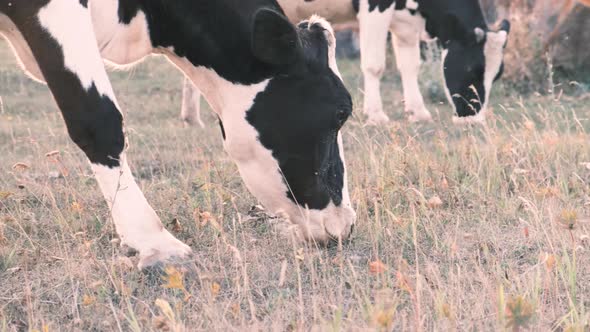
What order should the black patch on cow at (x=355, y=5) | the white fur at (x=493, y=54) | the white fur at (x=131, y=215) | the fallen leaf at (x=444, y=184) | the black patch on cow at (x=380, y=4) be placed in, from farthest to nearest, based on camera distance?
1. the black patch on cow at (x=355, y=5)
2. the black patch on cow at (x=380, y=4)
3. the white fur at (x=493, y=54)
4. the fallen leaf at (x=444, y=184)
5. the white fur at (x=131, y=215)

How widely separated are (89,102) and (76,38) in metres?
0.24

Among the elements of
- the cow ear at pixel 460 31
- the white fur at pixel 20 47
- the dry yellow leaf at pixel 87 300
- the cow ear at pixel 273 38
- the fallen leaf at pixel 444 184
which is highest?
the cow ear at pixel 273 38

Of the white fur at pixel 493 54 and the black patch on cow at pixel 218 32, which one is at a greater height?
the black patch on cow at pixel 218 32

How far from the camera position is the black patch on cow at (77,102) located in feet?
10.4

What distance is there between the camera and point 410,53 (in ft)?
28.9

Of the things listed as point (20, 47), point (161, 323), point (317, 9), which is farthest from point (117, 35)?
point (317, 9)

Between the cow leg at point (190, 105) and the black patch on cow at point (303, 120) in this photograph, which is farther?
the cow leg at point (190, 105)

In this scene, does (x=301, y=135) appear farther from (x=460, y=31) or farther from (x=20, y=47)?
(x=460, y=31)

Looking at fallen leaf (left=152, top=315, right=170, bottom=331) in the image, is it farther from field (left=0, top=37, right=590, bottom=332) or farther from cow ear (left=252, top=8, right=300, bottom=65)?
cow ear (left=252, top=8, right=300, bottom=65)

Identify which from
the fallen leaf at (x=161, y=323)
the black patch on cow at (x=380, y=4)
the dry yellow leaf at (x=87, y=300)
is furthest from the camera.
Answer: the black patch on cow at (x=380, y=4)

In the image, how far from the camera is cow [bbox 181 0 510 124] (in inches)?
318

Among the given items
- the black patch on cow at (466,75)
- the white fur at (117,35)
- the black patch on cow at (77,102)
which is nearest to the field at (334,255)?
the black patch on cow at (77,102)

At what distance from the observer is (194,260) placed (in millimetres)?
3270

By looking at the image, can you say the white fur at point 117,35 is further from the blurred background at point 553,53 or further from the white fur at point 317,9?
the blurred background at point 553,53
